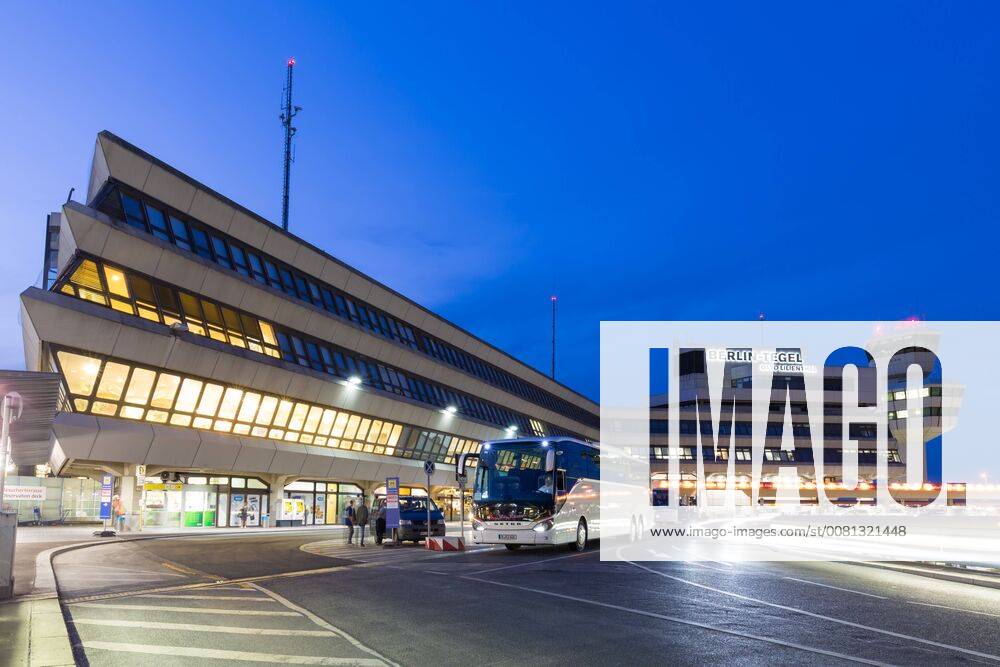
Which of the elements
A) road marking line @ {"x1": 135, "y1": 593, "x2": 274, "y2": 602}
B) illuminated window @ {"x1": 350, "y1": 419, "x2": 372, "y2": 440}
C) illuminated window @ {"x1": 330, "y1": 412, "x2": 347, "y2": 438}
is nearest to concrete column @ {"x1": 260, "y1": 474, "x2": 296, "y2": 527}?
illuminated window @ {"x1": 330, "y1": 412, "x2": 347, "y2": 438}

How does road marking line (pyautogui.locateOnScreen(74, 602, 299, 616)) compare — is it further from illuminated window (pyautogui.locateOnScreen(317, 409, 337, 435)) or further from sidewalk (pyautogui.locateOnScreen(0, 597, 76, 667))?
illuminated window (pyautogui.locateOnScreen(317, 409, 337, 435))

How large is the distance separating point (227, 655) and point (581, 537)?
69.3 ft

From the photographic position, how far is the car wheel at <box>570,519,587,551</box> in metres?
28.4

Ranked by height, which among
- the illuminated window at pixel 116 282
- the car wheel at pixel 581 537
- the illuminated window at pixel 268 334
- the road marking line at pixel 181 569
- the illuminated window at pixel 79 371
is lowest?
the car wheel at pixel 581 537

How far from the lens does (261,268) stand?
1702 inches

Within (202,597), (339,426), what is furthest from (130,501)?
(202,597)

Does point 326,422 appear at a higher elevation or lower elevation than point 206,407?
lower

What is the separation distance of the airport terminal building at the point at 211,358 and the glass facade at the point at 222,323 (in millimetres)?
81

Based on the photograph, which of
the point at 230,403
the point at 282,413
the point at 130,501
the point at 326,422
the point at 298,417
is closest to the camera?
the point at 130,501

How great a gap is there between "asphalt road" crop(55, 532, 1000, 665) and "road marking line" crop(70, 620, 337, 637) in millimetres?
29

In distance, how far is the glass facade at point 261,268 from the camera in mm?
35375

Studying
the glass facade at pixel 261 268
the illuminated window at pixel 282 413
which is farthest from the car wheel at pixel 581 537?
the glass facade at pixel 261 268

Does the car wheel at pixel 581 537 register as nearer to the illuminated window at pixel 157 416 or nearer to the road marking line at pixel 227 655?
the road marking line at pixel 227 655

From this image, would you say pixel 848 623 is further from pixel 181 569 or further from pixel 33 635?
pixel 181 569
